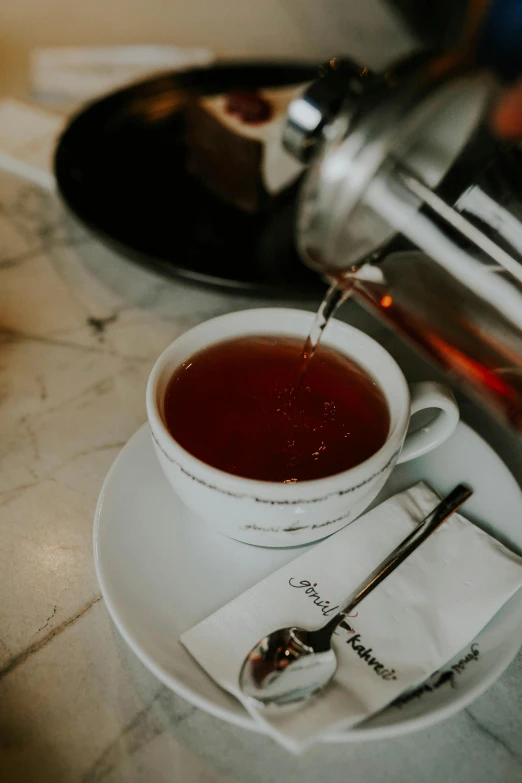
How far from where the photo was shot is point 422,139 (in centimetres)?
44

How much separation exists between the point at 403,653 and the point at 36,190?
2.87 feet

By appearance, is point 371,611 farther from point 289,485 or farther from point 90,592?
point 90,592

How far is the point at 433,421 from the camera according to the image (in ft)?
1.83

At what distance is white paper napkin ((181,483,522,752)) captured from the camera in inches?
15.9

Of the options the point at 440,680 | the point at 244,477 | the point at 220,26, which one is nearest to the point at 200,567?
the point at 244,477

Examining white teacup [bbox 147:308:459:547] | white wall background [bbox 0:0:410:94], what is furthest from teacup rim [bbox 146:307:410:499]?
white wall background [bbox 0:0:410:94]

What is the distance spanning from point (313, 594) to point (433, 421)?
0.18m

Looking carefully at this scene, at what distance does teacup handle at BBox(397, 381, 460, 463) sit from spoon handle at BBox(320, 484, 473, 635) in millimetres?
47

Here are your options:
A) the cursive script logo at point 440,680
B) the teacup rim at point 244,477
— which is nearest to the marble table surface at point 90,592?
the cursive script logo at point 440,680

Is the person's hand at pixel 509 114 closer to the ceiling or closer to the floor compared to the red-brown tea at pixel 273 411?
closer to the ceiling

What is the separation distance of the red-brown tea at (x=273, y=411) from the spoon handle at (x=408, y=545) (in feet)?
0.26

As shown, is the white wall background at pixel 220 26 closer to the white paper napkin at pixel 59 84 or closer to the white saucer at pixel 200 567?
the white paper napkin at pixel 59 84

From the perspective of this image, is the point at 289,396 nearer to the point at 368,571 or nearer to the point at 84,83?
the point at 368,571

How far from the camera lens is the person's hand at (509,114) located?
1.46 feet
